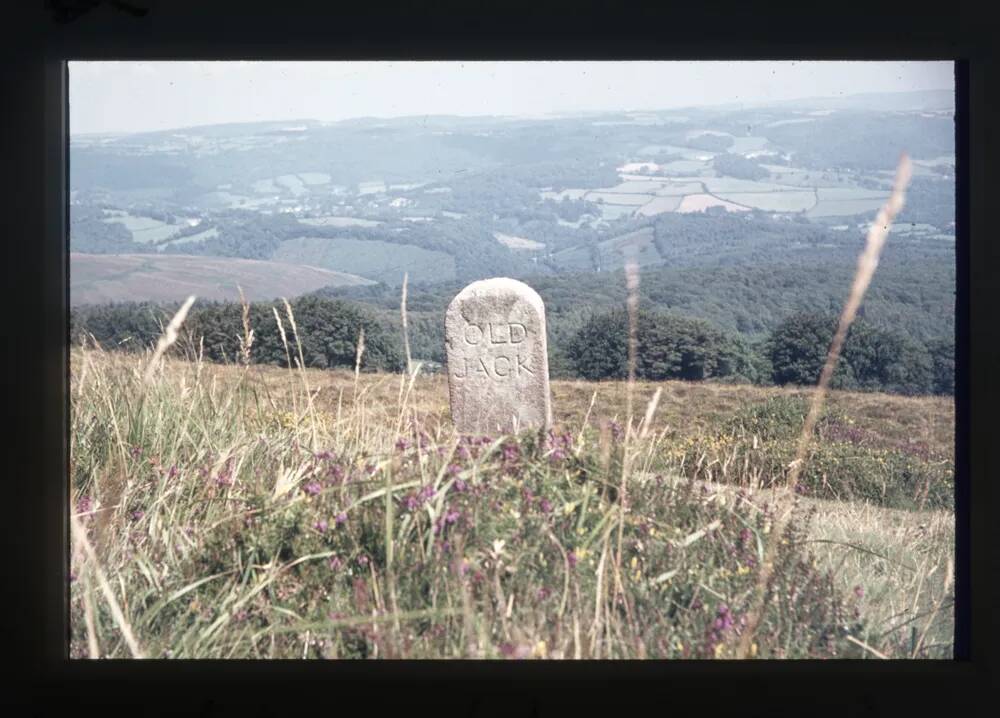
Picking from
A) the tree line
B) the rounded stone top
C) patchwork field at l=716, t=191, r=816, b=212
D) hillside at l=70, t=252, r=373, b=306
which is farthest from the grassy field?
patchwork field at l=716, t=191, r=816, b=212

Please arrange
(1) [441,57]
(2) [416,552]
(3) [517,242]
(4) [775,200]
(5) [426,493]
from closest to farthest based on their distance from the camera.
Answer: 1. (1) [441,57]
2. (5) [426,493]
3. (2) [416,552]
4. (4) [775,200]
5. (3) [517,242]

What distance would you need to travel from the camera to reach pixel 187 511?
321cm

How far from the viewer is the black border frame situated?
1.58 meters

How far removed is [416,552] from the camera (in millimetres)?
2799

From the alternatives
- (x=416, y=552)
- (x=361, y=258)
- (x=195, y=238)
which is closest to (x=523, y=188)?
(x=361, y=258)

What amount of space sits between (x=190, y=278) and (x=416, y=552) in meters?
6.24

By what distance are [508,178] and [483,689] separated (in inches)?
358

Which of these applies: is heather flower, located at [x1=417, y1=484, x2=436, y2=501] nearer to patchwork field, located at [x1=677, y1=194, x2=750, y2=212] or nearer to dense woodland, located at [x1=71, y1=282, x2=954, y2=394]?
dense woodland, located at [x1=71, y1=282, x2=954, y2=394]

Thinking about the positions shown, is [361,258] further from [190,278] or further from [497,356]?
[497,356]

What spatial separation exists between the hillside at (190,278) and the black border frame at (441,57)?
6102 mm

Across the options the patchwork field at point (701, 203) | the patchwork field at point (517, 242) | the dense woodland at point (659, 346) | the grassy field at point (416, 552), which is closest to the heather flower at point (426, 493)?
the grassy field at point (416, 552)

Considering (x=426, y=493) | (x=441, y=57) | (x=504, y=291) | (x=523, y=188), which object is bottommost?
(x=426, y=493)

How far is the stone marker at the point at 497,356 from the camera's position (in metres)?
5.21

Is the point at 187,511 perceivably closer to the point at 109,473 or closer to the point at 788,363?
the point at 109,473
